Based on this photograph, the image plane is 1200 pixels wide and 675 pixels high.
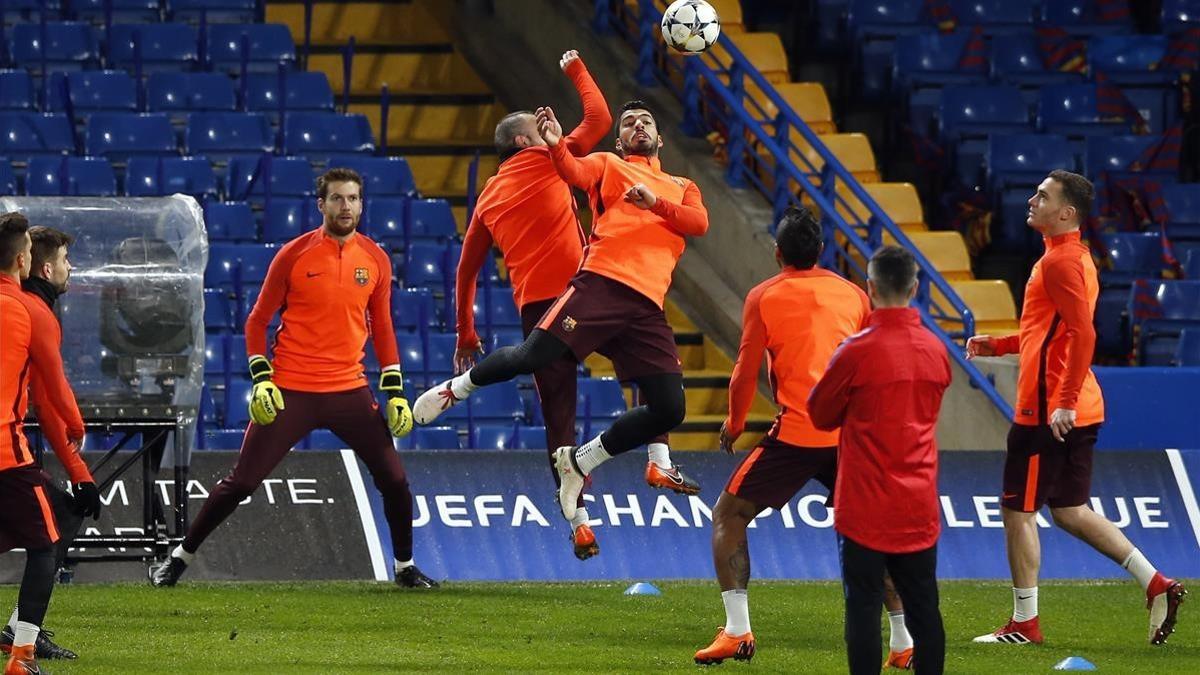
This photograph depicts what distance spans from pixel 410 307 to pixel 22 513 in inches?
273

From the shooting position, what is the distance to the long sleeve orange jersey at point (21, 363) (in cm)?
795

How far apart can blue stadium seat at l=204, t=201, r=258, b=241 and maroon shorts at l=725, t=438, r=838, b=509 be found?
726cm

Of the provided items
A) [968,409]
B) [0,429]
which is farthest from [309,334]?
[968,409]

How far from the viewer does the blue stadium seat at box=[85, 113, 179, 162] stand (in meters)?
15.7

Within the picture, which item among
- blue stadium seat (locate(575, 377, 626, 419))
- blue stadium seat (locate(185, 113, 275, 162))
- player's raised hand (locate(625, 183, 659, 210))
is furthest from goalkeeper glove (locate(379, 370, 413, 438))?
blue stadium seat (locate(185, 113, 275, 162))

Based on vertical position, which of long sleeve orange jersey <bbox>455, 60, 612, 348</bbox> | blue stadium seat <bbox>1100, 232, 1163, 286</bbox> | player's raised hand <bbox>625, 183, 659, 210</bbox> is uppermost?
player's raised hand <bbox>625, 183, 659, 210</bbox>

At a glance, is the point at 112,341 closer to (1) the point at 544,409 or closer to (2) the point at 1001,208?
(1) the point at 544,409

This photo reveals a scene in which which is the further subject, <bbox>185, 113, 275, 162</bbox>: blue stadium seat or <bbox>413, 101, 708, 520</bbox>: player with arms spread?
<bbox>185, 113, 275, 162</bbox>: blue stadium seat

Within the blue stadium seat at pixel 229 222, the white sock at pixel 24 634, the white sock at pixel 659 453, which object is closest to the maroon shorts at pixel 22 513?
the white sock at pixel 24 634

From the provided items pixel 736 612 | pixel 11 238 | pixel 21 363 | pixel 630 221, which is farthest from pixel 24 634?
pixel 630 221

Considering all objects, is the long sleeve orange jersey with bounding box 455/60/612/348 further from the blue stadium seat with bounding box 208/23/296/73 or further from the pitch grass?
the blue stadium seat with bounding box 208/23/296/73

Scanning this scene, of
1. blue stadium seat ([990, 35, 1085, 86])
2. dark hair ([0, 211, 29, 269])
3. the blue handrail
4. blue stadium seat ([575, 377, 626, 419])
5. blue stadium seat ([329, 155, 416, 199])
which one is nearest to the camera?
dark hair ([0, 211, 29, 269])

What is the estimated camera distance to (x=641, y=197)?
9258mm

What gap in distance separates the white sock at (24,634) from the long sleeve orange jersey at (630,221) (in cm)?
311
